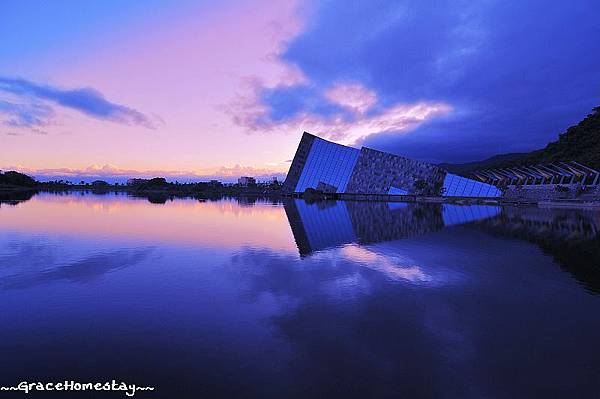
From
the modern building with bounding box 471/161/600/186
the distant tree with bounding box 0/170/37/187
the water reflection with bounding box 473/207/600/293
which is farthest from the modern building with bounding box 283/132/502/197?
the distant tree with bounding box 0/170/37/187

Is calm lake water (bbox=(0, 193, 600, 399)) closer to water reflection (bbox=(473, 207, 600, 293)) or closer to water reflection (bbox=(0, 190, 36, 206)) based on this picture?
water reflection (bbox=(473, 207, 600, 293))

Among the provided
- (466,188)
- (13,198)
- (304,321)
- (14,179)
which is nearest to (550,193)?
(466,188)

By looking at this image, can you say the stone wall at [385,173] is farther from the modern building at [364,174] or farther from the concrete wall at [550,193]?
the concrete wall at [550,193]

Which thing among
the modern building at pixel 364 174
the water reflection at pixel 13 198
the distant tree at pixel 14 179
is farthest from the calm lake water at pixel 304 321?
the distant tree at pixel 14 179

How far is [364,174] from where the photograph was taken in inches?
3674

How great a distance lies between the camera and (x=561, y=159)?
371ft

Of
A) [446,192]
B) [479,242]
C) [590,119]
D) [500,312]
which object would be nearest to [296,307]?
[500,312]

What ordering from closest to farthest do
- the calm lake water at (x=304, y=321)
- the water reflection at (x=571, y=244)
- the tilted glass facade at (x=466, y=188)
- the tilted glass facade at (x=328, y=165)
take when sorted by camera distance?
the calm lake water at (x=304, y=321)
the water reflection at (x=571, y=244)
the tilted glass facade at (x=466, y=188)
the tilted glass facade at (x=328, y=165)

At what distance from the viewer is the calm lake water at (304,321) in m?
6.18

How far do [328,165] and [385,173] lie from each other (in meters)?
14.6

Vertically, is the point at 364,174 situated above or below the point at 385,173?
below

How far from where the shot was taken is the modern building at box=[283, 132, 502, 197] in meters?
92.9

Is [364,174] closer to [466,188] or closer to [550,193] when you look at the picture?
[466,188]

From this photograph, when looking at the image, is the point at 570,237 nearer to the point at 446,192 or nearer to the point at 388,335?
the point at 388,335
